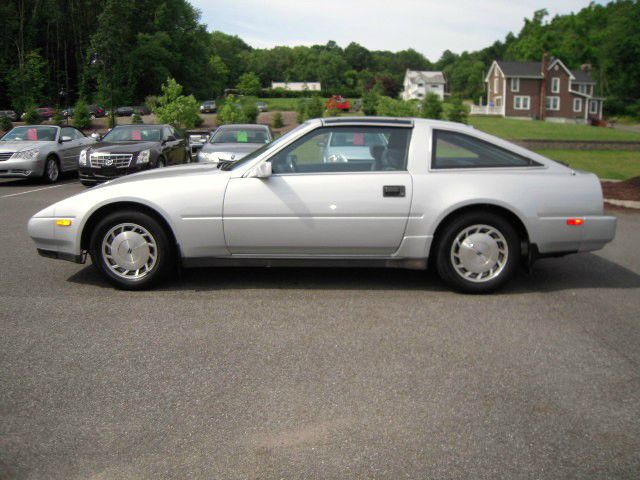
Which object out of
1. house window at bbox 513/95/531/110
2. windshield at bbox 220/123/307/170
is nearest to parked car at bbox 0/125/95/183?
windshield at bbox 220/123/307/170

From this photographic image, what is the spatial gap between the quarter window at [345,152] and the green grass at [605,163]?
1432cm

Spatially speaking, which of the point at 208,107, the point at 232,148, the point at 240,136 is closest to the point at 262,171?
the point at 232,148

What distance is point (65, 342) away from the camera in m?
4.69

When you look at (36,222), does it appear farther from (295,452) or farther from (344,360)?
(295,452)

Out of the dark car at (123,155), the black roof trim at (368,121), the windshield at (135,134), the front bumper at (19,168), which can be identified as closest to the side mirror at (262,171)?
the black roof trim at (368,121)

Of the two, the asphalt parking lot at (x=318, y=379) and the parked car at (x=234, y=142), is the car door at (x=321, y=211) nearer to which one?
the asphalt parking lot at (x=318, y=379)

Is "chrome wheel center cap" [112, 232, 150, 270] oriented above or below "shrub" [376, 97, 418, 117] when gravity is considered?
below

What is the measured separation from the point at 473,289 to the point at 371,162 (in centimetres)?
146

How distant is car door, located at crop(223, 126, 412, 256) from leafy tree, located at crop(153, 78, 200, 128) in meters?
31.8

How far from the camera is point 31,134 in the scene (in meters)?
17.5

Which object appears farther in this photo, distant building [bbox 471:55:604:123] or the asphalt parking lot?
distant building [bbox 471:55:604:123]

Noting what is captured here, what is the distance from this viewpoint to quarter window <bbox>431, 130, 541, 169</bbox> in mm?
6031

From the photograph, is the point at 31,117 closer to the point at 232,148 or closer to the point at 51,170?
the point at 51,170

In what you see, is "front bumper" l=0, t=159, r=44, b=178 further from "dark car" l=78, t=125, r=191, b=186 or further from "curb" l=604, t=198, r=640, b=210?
"curb" l=604, t=198, r=640, b=210
